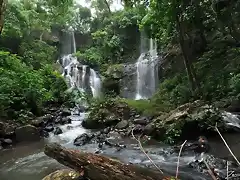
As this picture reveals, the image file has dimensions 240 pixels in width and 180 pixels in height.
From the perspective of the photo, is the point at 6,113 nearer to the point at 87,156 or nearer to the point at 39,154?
the point at 39,154

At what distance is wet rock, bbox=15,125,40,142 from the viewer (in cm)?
948

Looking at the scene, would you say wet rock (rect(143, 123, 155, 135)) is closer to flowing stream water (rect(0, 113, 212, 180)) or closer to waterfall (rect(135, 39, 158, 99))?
flowing stream water (rect(0, 113, 212, 180))

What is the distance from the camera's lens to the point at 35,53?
19.4 m

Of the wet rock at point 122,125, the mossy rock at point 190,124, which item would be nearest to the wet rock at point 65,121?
the wet rock at point 122,125

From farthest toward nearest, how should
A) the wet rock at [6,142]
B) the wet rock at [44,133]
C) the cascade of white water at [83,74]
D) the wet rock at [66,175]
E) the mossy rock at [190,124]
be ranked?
the cascade of white water at [83,74], the wet rock at [44,133], the wet rock at [6,142], the mossy rock at [190,124], the wet rock at [66,175]

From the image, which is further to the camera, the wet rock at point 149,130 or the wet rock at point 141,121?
the wet rock at point 141,121

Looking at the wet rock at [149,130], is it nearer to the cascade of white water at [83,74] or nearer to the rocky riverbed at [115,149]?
the rocky riverbed at [115,149]

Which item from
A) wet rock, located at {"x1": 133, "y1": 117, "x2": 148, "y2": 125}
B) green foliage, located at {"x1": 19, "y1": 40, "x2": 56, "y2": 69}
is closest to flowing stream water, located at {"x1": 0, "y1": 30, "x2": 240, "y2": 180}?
wet rock, located at {"x1": 133, "y1": 117, "x2": 148, "y2": 125}

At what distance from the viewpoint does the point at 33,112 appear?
485 inches

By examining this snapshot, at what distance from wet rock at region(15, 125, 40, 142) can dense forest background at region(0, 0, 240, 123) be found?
1.17 m

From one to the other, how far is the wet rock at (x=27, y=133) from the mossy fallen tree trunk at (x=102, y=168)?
596 centimetres

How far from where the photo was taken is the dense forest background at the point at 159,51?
11.2 metres

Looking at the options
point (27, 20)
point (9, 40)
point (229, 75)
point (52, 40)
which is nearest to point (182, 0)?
point (229, 75)

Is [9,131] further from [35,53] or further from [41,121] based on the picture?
[35,53]
